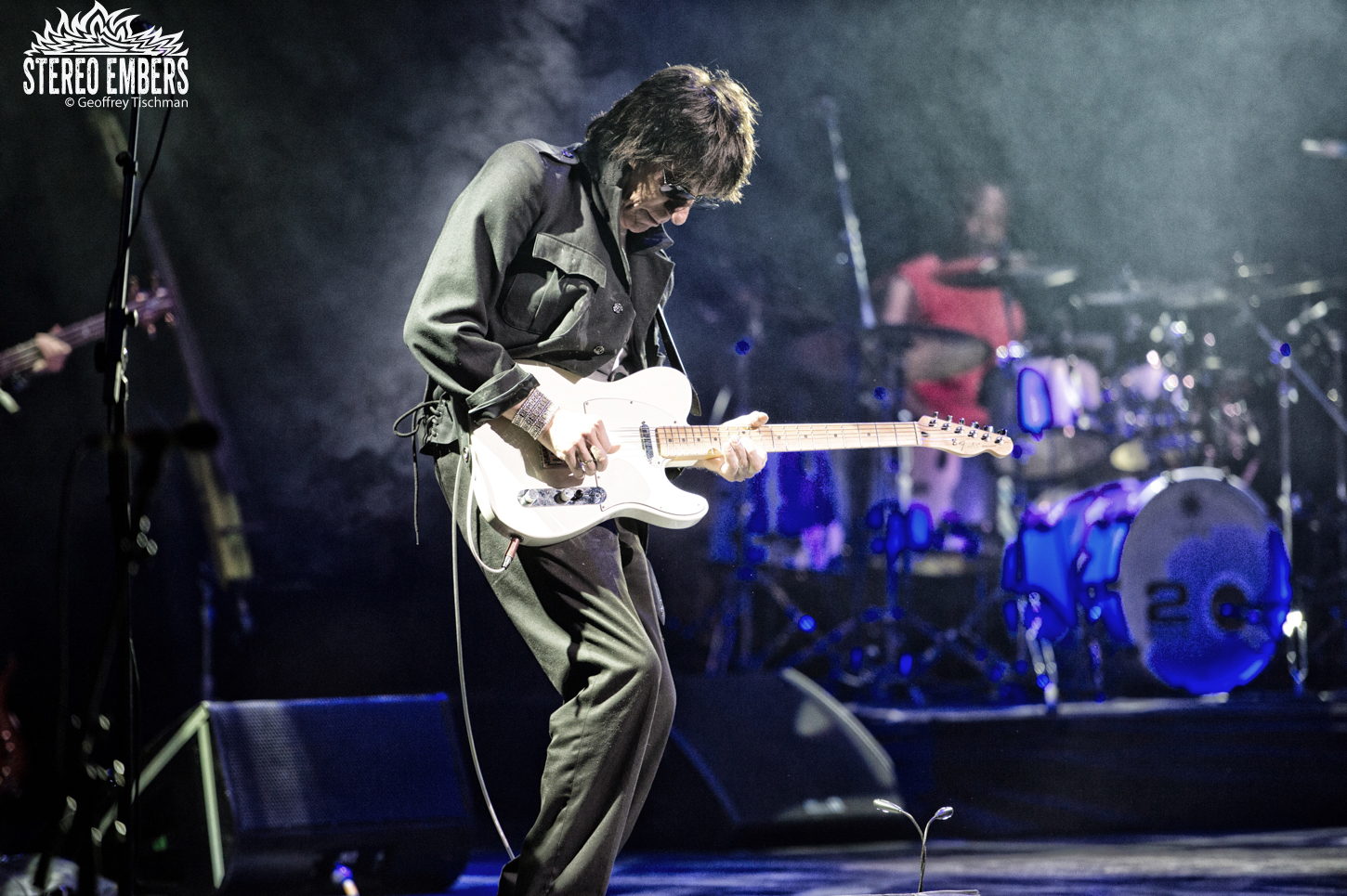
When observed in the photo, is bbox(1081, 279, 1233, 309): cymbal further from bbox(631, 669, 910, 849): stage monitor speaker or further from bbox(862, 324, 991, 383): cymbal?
bbox(631, 669, 910, 849): stage monitor speaker

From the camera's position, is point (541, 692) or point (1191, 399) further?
point (1191, 399)

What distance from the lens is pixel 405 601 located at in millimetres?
4535

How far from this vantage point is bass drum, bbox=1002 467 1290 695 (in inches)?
211

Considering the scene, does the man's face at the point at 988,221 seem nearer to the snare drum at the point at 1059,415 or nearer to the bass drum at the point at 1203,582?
the snare drum at the point at 1059,415

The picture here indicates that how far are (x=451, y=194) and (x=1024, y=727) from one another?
9.99 feet

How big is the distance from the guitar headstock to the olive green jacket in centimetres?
88

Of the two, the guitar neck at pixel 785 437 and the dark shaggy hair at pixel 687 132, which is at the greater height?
the dark shaggy hair at pixel 687 132

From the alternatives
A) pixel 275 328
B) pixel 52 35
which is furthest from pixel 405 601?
pixel 52 35

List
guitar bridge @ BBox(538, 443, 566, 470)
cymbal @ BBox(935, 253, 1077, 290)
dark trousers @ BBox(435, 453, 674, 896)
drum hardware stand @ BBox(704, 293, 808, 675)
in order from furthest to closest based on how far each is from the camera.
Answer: cymbal @ BBox(935, 253, 1077, 290), drum hardware stand @ BBox(704, 293, 808, 675), guitar bridge @ BBox(538, 443, 566, 470), dark trousers @ BBox(435, 453, 674, 896)

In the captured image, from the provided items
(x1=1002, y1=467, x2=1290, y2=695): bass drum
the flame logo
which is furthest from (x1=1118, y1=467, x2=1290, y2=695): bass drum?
the flame logo

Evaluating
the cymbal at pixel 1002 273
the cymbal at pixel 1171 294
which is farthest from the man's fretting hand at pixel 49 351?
the cymbal at pixel 1171 294

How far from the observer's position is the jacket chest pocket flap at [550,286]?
96.3 inches

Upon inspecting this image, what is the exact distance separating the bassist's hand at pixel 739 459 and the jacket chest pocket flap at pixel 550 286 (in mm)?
452

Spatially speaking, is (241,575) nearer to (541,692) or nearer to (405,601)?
(405,601)
